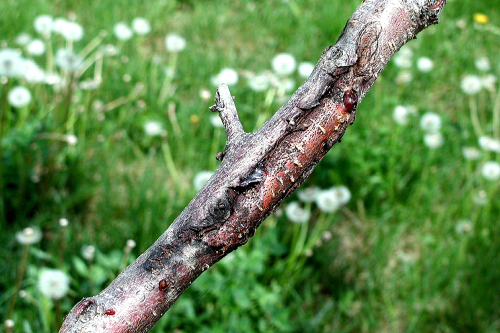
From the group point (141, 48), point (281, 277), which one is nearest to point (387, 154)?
point (281, 277)

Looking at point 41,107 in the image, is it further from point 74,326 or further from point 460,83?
point 460,83

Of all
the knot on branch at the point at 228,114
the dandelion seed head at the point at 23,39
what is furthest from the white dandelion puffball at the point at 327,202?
the dandelion seed head at the point at 23,39

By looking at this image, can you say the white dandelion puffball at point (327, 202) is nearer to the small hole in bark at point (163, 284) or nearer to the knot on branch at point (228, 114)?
the knot on branch at point (228, 114)

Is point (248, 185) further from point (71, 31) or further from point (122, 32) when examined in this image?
point (122, 32)

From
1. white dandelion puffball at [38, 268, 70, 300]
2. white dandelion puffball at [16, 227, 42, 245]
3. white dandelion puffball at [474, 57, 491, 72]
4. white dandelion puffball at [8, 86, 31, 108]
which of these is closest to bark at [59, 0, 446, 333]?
white dandelion puffball at [16, 227, 42, 245]

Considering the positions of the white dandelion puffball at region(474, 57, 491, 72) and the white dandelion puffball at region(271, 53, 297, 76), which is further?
the white dandelion puffball at region(474, 57, 491, 72)

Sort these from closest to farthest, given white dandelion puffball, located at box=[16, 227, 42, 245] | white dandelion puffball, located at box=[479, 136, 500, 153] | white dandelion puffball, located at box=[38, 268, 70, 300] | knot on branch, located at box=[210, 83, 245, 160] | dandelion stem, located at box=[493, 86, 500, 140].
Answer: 1. knot on branch, located at box=[210, 83, 245, 160]
2. white dandelion puffball, located at box=[16, 227, 42, 245]
3. white dandelion puffball, located at box=[38, 268, 70, 300]
4. white dandelion puffball, located at box=[479, 136, 500, 153]
5. dandelion stem, located at box=[493, 86, 500, 140]

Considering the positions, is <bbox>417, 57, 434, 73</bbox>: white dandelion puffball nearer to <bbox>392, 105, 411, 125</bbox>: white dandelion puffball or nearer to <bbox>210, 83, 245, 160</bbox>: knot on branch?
<bbox>392, 105, 411, 125</bbox>: white dandelion puffball
